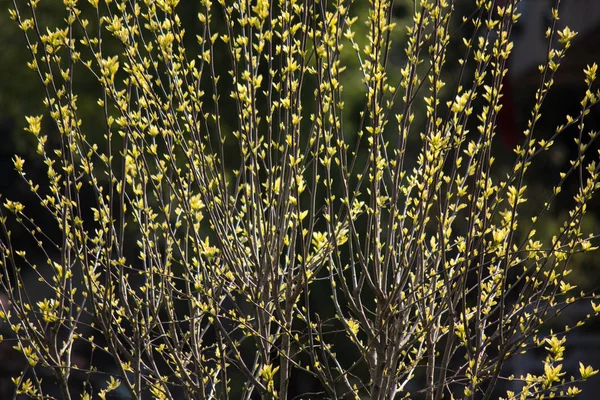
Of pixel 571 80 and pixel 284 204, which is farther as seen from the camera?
pixel 571 80

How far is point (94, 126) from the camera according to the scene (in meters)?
9.14

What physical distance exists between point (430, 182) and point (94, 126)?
7.13 meters

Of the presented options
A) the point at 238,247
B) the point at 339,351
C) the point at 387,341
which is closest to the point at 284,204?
the point at 238,247

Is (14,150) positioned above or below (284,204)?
below

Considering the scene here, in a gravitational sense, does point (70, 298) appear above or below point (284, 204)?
below

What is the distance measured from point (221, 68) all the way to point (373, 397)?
258 inches

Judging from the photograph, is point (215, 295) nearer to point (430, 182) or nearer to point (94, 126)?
point (430, 182)

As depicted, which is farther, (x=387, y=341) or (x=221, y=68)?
(x=221, y=68)

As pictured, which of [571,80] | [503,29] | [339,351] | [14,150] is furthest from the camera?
[571,80]

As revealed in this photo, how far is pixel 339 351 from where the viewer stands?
28.8 ft

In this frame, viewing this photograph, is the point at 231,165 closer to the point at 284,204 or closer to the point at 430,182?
the point at 284,204

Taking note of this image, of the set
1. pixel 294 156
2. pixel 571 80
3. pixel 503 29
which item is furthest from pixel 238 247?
pixel 571 80

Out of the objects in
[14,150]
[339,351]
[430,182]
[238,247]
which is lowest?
[339,351]

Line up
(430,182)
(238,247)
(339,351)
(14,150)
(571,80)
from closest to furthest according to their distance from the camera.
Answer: (430,182), (238,247), (339,351), (14,150), (571,80)
